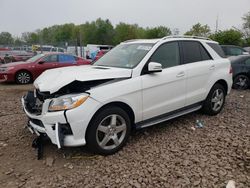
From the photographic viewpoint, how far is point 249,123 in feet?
16.2

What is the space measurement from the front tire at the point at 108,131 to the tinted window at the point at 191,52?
→ 1865mm

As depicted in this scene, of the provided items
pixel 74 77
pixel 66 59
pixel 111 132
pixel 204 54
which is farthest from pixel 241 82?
pixel 66 59

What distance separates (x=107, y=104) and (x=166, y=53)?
162 centimetres

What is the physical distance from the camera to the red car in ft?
32.1

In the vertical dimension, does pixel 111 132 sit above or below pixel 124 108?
below

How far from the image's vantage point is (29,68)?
10062mm

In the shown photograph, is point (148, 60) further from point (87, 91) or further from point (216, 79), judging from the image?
point (216, 79)

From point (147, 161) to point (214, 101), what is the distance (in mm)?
2604

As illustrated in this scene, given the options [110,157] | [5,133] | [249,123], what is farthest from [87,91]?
[249,123]

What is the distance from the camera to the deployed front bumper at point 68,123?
3137 mm

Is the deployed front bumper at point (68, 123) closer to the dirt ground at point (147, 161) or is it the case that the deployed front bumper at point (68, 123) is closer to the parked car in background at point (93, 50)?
the dirt ground at point (147, 161)

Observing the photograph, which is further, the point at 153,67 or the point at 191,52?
the point at 191,52

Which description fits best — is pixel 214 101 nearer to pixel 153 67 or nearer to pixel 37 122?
pixel 153 67

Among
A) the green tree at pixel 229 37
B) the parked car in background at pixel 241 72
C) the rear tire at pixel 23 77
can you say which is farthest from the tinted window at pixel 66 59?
the green tree at pixel 229 37
